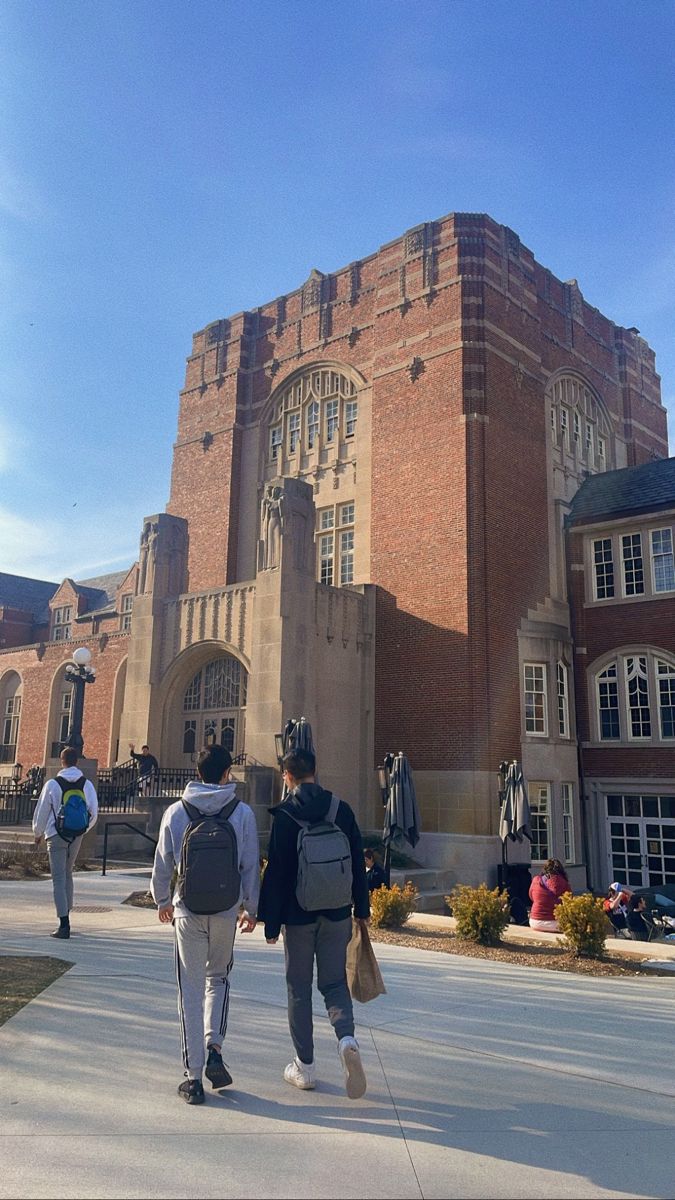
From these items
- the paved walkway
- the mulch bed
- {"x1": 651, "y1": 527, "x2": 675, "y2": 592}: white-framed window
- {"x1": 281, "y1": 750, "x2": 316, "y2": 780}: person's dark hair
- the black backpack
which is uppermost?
{"x1": 651, "y1": 527, "x2": 675, "y2": 592}: white-framed window

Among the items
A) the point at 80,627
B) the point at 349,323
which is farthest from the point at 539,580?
the point at 80,627

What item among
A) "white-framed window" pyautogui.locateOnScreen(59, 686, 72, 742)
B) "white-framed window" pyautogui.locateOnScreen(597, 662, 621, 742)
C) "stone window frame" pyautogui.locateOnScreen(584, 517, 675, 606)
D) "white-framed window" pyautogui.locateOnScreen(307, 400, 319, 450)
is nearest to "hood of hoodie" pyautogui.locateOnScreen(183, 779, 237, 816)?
"stone window frame" pyautogui.locateOnScreen(584, 517, 675, 606)

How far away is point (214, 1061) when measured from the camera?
4.76 metres

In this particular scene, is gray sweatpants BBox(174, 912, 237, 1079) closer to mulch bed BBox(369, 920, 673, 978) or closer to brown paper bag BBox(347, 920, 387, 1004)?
brown paper bag BBox(347, 920, 387, 1004)

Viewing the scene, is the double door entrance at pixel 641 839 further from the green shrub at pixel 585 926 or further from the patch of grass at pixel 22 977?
the patch of grass at pixel 22 977

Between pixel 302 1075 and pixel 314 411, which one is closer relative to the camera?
pixel 302 1075

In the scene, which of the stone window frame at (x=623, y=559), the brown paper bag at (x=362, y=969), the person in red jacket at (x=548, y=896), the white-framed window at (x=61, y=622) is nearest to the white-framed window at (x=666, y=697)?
the stone window frame at (x=623, y=559)

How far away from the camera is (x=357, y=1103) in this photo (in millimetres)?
4621

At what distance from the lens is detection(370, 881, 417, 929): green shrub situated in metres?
11.9

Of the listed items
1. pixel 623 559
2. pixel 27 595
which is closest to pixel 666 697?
pixel 623 559

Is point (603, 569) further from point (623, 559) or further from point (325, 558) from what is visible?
point (325, 558)

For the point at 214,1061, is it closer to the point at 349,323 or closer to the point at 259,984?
the point at 259,984

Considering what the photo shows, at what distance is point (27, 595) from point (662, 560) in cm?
3946

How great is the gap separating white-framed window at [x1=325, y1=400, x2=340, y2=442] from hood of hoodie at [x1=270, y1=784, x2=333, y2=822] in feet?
78.2
